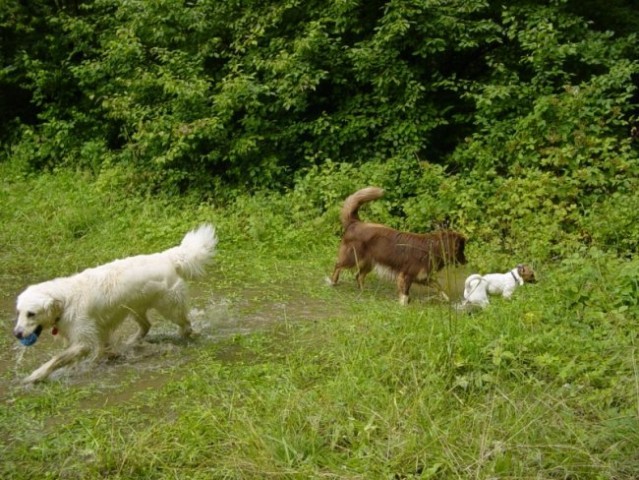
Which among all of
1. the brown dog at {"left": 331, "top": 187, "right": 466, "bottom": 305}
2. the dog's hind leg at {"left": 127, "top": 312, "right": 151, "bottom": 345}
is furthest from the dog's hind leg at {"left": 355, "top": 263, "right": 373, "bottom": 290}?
the dog's hind leg at {"left": 127, "top": 312, "right": 151, "bottom": 345}

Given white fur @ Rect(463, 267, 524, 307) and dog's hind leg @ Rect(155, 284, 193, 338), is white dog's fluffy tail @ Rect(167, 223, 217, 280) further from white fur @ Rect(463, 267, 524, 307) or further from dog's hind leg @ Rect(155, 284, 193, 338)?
white fur @ Rect(463, 267, 524, 307)

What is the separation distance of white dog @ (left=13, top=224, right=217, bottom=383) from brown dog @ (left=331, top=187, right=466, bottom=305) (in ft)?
6.27

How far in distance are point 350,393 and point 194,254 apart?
229 cm

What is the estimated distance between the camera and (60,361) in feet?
16.2

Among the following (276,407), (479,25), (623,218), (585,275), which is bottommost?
(623,218)

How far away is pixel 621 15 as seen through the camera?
1151 cm

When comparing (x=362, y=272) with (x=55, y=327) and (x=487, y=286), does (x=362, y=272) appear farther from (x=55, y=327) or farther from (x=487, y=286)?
(x=55, y=327)

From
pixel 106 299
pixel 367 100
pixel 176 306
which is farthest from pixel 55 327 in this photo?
pixel 367 100

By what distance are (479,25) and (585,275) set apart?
5784 millimetres

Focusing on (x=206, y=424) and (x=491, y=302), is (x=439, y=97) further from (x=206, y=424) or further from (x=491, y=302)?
(x=206, y=424)

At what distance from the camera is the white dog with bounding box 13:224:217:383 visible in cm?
488

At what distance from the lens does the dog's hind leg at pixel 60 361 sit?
484 centimetres

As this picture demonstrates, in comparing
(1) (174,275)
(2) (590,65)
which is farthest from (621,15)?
(1) (174,275)

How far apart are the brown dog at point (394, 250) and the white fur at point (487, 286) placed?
0.37 metres
